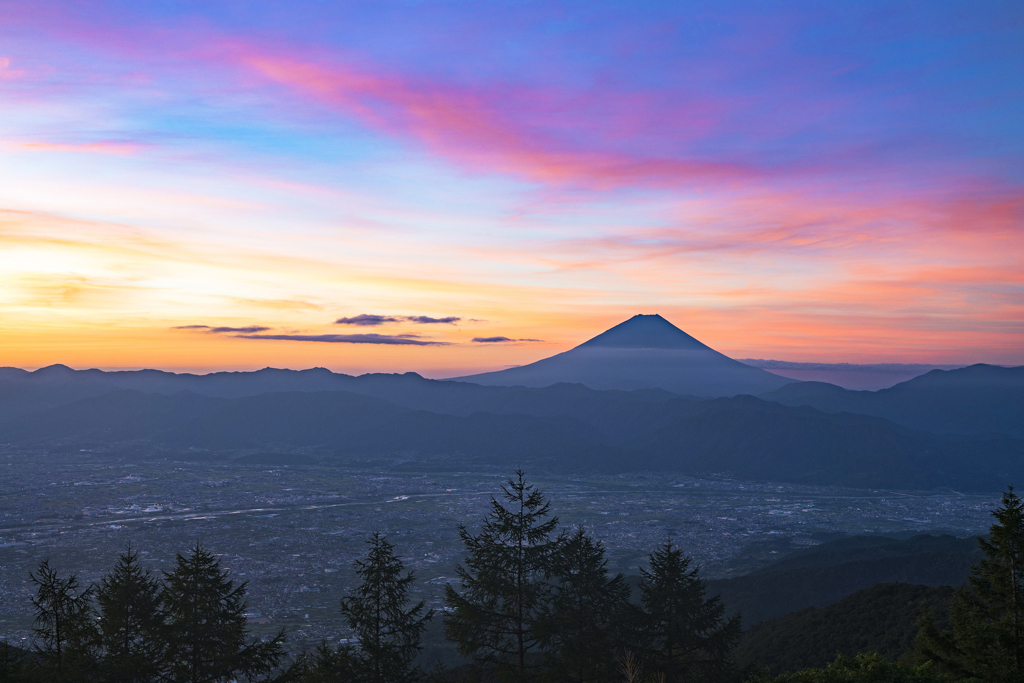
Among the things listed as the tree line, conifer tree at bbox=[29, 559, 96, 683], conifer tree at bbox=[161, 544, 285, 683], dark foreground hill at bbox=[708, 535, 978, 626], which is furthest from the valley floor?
conifer tree at bbox=[161, 544, 285, 683]

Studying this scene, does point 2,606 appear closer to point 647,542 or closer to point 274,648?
point 274,648

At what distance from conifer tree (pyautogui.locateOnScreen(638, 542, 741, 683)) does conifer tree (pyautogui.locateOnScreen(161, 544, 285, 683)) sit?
15448 mm

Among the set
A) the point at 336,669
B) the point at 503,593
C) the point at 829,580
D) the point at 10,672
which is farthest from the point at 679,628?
the point at 829,580

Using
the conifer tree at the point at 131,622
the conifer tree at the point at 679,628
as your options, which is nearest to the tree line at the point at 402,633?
the conifer tree at the point at 131,622

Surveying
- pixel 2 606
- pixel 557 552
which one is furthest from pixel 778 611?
pixel 2 606

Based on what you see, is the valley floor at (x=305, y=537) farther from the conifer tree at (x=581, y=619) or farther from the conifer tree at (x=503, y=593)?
the conifer tree at (x=503, y=593)

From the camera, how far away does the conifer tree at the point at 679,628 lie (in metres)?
27.4

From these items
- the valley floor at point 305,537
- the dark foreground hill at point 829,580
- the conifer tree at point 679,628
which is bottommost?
the valley floor at point 305,537

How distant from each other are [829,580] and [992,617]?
76.0m

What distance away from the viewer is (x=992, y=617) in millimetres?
29516

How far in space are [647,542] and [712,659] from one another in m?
131

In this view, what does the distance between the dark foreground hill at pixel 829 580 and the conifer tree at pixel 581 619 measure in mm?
64719

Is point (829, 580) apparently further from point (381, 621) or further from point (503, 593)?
point (381, 621)

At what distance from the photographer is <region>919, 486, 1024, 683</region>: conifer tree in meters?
25.5
